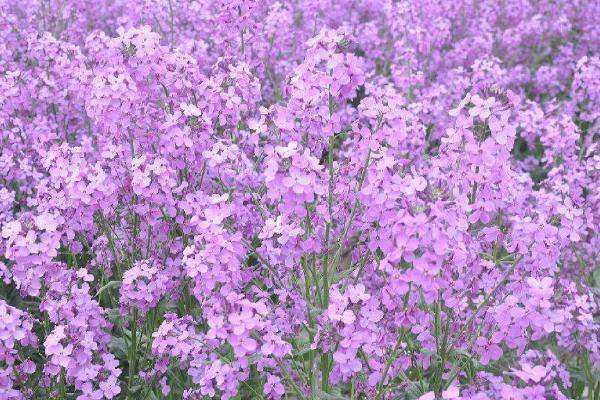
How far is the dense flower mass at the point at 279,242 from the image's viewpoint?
2.81m

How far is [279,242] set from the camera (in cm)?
304

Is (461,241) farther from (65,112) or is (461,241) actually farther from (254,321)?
(65,112)

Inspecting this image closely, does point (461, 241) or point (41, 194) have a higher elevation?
point (461, 241)

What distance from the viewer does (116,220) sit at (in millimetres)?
4145

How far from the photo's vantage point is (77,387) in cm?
339

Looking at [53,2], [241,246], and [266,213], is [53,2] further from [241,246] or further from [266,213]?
[241,246]

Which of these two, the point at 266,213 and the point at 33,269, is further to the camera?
the point at 266,213

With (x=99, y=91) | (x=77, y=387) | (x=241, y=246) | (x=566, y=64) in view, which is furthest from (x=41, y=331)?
(x=566, y=64)

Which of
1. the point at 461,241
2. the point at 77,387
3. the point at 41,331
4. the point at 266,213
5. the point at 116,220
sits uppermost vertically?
the point at 461,241

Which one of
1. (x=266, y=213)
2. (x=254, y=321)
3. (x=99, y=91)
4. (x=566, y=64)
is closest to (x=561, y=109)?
(x=566, y=64)

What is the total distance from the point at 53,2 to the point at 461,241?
6.73m

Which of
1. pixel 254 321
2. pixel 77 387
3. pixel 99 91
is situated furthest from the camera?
pixel 99 91

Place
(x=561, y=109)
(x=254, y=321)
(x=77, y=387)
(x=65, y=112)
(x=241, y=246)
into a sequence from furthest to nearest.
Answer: (x=561, y=109) < (x=65, y=112) < (x=77, y=387) < (x=241, y=246) < (x=254, y=321)

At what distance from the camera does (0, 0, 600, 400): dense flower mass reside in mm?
2807
